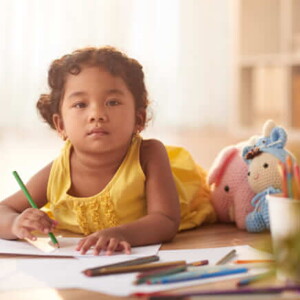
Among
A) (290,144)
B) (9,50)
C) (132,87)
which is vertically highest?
(9,50)

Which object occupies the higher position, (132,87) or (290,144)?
(132,87)

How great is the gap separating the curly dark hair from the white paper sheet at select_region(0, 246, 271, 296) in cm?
32

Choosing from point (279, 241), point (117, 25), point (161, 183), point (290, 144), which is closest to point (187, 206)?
point (161, 183)

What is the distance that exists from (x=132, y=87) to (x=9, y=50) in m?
1.95

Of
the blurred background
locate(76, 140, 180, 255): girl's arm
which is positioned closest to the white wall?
the blurred background

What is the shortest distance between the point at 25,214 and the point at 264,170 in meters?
0.42

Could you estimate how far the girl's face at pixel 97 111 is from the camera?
103cm

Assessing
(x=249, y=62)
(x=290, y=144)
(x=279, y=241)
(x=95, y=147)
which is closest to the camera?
(x=279, y=241)

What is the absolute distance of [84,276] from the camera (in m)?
0.75

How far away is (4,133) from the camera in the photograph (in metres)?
3.00

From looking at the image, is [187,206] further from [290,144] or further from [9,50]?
[9,50]

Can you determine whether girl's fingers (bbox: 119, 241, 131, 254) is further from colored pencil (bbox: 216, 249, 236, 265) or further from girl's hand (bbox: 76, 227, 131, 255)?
colored pencil (bbox: 216, 249, 236, 265)

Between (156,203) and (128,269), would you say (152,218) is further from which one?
(128,269)

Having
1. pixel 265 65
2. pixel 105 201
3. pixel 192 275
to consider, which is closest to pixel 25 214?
pixel 105 201
